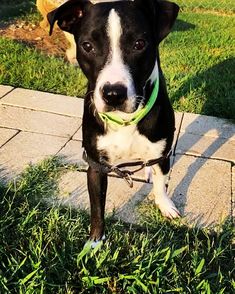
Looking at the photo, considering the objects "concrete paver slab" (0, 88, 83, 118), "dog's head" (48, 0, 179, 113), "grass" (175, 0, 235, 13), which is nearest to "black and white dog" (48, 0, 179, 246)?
"dog's head" (48, 0, 179, 113)

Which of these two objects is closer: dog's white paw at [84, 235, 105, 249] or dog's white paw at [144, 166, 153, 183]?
dog's white paw at [84, 235, 105, 249]

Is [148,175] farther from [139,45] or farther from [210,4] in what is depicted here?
[210,4]

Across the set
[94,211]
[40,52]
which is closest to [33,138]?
[94,211]

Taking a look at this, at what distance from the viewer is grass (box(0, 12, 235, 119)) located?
513cm

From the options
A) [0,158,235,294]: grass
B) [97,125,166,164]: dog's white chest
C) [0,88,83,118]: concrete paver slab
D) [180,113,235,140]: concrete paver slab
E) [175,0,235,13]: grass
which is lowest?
[175,0,235,13]: grass

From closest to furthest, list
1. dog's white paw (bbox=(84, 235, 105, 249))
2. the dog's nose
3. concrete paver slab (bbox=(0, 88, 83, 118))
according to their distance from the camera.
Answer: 1. the dog's nose
2. dog's white paw (bbox=(84, 235, 105, 249))
3. concrete paver slab (bbox=(0, 88, 83, 118))

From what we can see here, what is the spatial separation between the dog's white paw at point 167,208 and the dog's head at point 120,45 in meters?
0.99

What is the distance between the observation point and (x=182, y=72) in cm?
589

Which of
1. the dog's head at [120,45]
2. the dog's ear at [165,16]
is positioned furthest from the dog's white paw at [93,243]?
the dog's ear at [165,16]

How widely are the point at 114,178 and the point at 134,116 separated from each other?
117cm

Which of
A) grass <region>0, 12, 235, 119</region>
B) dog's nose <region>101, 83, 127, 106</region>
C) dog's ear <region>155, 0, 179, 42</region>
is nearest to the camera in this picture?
dog's nose <region>101, 83, 127, 106</region>

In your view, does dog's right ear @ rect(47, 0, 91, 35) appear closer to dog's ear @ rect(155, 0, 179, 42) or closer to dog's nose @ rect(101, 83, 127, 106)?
dog's ear @ rect(155, 0, 179, 42)

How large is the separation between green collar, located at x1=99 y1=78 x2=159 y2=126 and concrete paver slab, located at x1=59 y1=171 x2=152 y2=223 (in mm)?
866

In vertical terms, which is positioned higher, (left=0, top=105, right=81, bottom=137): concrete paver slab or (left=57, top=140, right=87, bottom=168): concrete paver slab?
(left=57, top=140, right=87, bottom=168): concrete paver slab
